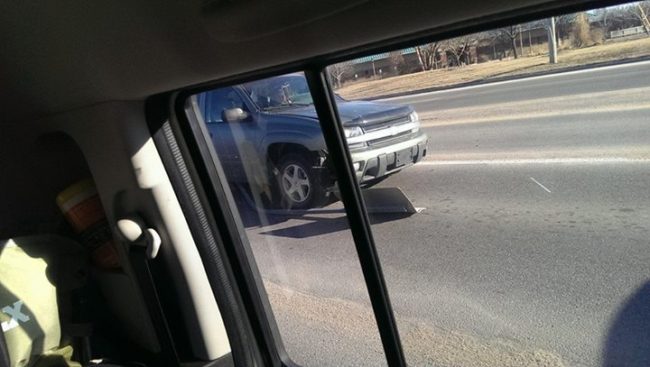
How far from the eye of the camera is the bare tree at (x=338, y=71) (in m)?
1.75

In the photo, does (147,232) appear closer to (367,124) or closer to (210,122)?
(210,122)

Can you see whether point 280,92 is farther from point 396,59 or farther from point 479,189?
point 479,189

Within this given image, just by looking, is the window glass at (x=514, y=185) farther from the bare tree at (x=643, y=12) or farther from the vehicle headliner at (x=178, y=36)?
the vehicle headliner at (x=178, y=36)

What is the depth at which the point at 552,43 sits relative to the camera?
4.61 ft

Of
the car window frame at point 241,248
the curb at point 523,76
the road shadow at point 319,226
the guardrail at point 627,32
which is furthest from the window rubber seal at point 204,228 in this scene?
the guardrail at point 627,32

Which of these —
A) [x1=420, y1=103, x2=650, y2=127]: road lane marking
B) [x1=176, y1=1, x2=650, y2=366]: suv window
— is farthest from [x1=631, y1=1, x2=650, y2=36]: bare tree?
[x1=420, y1=103, x2=650, y2=127]: road lane marking

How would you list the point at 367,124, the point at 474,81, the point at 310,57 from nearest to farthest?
the point at 310,57 → the point at 474,81 → the point at 367,124

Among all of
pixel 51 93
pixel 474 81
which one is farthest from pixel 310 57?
pixel 51 93

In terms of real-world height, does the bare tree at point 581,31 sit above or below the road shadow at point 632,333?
above

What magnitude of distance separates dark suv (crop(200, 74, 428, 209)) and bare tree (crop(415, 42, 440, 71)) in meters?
0.24

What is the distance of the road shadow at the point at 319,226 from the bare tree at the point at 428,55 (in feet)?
1.99

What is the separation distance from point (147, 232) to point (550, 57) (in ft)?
5.81

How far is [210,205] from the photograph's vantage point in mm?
2463

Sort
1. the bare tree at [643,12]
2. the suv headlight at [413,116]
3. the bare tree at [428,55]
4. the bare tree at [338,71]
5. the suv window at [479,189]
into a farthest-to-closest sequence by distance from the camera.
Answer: the suv headlight at [413,116] → the bare tree at [338,71] → the bare tree at [428,55] → the suv window at [479,189] → the bare tree at [643,12]
